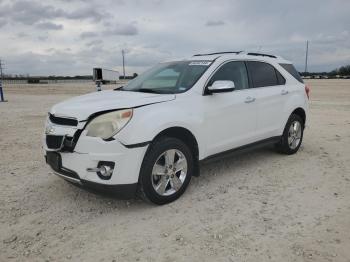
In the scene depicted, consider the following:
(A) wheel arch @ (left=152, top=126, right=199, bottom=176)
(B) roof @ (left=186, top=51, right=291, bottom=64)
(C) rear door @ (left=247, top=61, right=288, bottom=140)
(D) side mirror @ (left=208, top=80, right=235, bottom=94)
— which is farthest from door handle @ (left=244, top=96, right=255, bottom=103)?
(A) wheel arch @ (left=152, top=126, right=199, bottom=176)

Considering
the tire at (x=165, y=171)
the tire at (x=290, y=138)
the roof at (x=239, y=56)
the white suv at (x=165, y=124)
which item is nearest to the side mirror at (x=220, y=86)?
the white suv at (x=165, y=124)

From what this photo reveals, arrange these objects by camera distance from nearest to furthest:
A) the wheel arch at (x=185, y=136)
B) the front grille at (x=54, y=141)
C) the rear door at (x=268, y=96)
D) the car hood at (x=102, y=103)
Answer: the car hood at (x=102, y=103) < the front grille at (x=54, y=141) < the wheel arch at (x=185, y=136) < the rear door at (x=268, y=96)

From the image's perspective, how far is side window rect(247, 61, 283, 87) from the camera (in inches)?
220

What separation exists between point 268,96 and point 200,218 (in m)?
2.62

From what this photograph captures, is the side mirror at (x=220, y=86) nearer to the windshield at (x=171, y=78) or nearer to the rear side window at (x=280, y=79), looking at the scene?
the windshield at (x=171, y=78)

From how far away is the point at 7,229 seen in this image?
12.1ft

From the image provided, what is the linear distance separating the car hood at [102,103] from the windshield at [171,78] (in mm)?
350

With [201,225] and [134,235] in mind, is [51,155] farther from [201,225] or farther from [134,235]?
[201,225]

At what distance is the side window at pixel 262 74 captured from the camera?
559 cm

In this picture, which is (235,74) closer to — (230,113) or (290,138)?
(230,113)

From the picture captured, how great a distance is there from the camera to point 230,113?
4.98m

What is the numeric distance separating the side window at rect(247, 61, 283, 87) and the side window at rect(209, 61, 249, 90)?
18 centimetres

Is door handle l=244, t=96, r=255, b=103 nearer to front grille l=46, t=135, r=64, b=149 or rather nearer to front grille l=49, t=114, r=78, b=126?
front grille l=49, t=114, r=78, b=126

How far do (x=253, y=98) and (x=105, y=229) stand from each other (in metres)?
2.91
